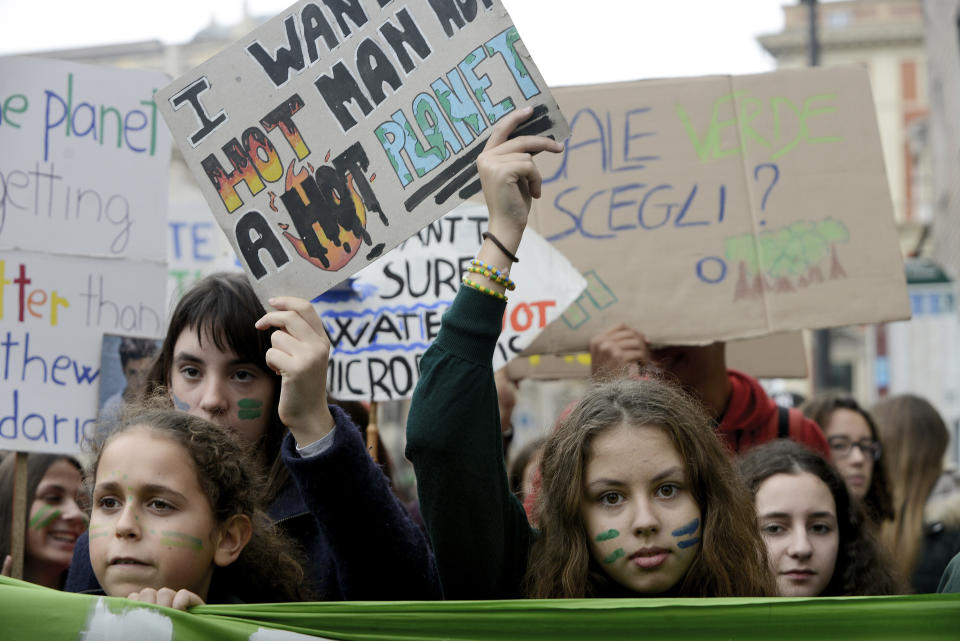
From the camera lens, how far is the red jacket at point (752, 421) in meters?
3.89

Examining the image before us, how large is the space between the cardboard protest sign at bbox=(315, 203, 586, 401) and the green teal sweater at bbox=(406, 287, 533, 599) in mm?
1251

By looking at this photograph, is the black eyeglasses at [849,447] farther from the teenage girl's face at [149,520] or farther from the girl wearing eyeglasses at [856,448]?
the teenage girl's face at [149,520]

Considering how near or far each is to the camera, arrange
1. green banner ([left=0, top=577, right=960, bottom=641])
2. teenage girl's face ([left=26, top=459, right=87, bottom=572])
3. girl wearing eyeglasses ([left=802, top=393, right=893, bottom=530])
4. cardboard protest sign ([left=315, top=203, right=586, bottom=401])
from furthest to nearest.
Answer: girl wearing eyeglasses ([left=802, top=393, right=893, bottom=530])
teenage girl's face ([left=26, top=459, right=87, bottom=572])
cardboard protest sign ([left=315, top=203, right=586, bottom=401])
green banner ([left=0, top=577, right=960, bottom=641])

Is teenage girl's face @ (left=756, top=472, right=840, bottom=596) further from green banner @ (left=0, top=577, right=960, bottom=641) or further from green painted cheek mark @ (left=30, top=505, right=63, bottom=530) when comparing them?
green painted cheek mark @ (left=30, top=505, right=63, bottom=530)

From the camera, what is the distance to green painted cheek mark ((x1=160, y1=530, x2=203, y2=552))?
7.77ft

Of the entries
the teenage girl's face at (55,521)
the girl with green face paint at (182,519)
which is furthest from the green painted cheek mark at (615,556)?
the teenage girl's face at (55,521)

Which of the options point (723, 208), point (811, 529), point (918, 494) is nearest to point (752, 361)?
point (918, 494)

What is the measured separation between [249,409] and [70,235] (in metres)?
1.09

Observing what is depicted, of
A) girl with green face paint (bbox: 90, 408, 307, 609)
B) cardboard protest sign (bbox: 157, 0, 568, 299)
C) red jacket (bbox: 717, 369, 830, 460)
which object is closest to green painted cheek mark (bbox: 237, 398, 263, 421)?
girl with green face paint (bbox: 90, 408, 307, 609)

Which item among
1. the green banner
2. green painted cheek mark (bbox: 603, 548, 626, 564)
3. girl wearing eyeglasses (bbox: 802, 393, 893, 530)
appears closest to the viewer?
the green banner

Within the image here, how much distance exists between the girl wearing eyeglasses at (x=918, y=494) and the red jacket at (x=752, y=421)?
62 centimetres

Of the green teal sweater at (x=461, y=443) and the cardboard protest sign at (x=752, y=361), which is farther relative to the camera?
the cardboard protest sign at (x=752, y=361)

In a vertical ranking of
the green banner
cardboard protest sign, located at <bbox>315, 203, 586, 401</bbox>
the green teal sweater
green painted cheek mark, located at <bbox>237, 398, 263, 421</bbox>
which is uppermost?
cardboard protest sign, located at <bbox>315, 203, 586, 401</bbox>

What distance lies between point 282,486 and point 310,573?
0.77 ft
